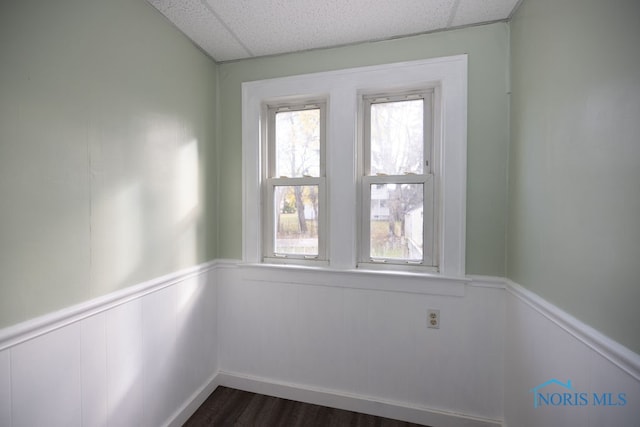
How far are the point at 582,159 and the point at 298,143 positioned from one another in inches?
59.6

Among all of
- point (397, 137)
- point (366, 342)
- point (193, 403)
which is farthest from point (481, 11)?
point (193, 403)

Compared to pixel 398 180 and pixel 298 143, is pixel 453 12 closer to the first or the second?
pixel 398 180

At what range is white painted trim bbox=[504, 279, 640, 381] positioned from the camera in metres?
0.74

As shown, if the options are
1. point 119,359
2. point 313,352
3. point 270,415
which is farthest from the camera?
point 313,352

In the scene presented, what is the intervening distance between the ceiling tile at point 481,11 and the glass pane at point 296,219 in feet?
4.25

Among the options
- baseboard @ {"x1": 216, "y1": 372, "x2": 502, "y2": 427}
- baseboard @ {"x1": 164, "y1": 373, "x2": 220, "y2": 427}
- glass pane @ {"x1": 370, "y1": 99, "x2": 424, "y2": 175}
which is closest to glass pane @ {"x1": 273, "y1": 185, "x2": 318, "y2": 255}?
glass pane @ {"x1": 370, "y1": 99, "x2": 424, "y2": 175}

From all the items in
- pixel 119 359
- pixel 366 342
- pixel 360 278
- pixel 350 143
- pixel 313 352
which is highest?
pixel 350 143

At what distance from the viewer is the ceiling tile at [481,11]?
138cm

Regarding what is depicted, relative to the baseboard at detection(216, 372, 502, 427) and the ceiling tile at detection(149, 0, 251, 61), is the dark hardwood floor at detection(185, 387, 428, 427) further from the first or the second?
the ceiling tile at detection(149, 0, 251, 61)

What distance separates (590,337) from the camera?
34.3 inches

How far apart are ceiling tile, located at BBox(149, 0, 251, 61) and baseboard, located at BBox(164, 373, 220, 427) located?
2297 millimetres

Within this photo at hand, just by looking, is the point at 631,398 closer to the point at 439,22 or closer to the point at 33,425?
the point at 439,22

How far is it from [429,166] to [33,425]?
216 centimetres

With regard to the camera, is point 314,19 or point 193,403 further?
point 193,403
